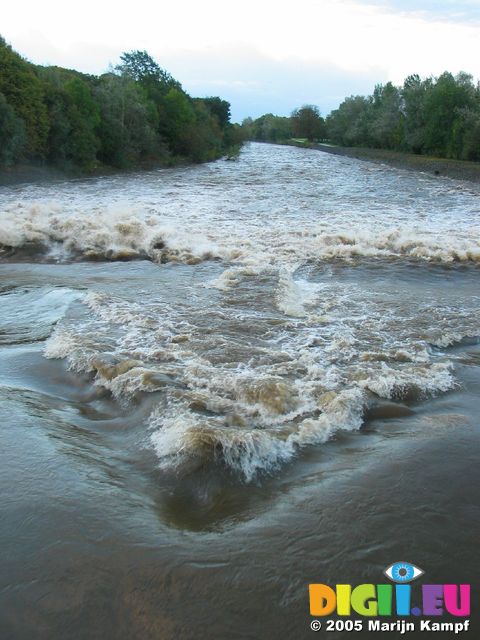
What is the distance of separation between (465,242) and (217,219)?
816 centimetres

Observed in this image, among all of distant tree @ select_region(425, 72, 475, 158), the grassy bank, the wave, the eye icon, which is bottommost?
the eye icon

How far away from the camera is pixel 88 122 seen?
1609 inches

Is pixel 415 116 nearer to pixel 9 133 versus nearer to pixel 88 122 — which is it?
pixel 88 122

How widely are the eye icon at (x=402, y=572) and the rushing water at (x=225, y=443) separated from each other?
59 millimetres

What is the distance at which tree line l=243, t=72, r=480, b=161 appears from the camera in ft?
183

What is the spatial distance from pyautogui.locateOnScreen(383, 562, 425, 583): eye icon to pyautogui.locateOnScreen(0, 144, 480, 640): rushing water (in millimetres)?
59

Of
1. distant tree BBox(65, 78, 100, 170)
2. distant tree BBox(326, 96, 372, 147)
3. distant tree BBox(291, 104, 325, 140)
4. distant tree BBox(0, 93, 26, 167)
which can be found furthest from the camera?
distant tree BBox(291, 104, 325, 140)

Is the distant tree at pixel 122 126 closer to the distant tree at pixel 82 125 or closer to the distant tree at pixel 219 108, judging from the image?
the distant tree at pixel 82 125

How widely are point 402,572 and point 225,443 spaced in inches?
68.0

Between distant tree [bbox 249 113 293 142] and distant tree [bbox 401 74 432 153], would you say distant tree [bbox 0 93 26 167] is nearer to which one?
distant tree [bbox 401 74 432 153]

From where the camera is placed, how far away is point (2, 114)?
32.1 metres

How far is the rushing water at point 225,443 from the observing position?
→ 10.6 feet

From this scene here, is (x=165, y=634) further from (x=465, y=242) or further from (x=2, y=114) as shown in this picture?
(x=2, y=114)

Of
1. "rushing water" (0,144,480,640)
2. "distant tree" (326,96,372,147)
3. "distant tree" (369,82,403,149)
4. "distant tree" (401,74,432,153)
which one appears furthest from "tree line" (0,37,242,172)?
"distant tree" (326,96,372,147)
